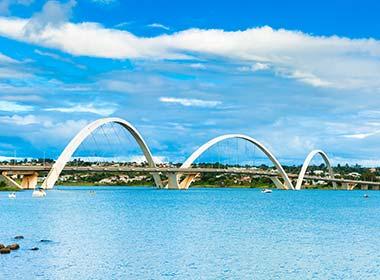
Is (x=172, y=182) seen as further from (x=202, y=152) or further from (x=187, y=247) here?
(x=187, y=247)

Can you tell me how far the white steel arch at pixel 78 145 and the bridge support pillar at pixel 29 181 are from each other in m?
1.58

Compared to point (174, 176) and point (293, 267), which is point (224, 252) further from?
point (174, 176)

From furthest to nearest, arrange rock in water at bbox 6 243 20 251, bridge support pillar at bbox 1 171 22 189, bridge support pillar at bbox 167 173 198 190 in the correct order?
bridge support pillar at bbox 167 173 198 190 → bridge support pillar at bbox 1 171 22 189 → rock in water at bbox 6 243 20 251

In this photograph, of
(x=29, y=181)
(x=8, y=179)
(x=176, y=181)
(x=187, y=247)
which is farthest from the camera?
(x=176, y=181)

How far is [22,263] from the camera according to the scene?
33531mm

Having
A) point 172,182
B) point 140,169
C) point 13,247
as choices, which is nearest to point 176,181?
point 172,182

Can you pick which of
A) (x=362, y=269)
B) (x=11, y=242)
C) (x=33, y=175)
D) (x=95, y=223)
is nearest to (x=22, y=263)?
(x=11, y=242)

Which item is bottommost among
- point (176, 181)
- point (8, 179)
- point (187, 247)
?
point (187, 247)

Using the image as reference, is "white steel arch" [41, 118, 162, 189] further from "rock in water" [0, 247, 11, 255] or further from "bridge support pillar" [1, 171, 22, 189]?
→ "rock in water" [0, 247, 11, 255]

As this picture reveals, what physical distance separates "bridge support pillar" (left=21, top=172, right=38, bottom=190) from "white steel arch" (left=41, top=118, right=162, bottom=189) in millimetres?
1577

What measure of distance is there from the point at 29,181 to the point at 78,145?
9193 millimetres

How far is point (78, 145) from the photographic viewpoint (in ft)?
377

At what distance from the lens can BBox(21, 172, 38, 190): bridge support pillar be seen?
114m

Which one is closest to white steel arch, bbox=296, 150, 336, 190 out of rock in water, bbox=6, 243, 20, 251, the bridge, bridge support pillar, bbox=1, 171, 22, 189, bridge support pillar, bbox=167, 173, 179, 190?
the bridge
